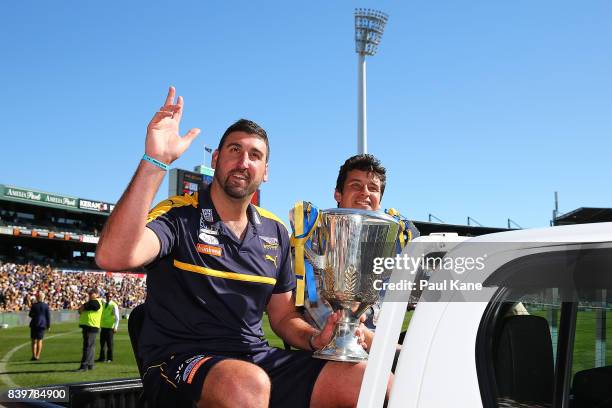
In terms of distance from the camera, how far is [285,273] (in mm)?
2611

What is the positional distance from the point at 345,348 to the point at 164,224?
911mm

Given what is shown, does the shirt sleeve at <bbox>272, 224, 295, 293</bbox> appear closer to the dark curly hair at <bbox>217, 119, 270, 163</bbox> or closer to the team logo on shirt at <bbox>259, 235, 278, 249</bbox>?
the team logo on shirt at <bbox>259, 235, 278, 249</bbox>

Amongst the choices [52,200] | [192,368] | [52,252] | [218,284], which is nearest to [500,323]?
[192,368]

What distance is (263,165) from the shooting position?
251 cm

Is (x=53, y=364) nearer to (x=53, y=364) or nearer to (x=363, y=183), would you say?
(x=53, y=364)

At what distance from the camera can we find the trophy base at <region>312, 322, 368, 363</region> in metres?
1.70

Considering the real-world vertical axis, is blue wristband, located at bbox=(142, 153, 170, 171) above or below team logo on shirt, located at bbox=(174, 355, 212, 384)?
above

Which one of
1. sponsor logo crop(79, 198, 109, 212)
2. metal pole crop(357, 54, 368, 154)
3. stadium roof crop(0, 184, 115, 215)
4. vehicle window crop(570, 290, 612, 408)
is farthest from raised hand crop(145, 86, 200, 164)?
sponsor logo crop(79, 198, 109, 212)

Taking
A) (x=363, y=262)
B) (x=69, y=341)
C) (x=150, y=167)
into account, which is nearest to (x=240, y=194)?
(x=150, y=167)

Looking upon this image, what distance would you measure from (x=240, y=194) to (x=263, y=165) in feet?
0.55

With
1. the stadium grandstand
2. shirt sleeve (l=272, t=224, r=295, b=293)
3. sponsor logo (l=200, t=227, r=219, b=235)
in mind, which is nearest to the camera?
sponsor logo (l=200, t=227, r=219, b=235)

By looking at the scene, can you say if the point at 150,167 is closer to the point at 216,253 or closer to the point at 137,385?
the point at 216,253

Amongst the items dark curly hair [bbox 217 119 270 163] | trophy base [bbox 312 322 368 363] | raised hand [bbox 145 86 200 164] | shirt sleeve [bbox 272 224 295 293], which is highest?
dark curly hair [bbox 217 119 270 163]

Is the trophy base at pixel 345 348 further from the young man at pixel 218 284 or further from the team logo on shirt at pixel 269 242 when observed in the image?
the team logo on shirt at pixel 269 242
